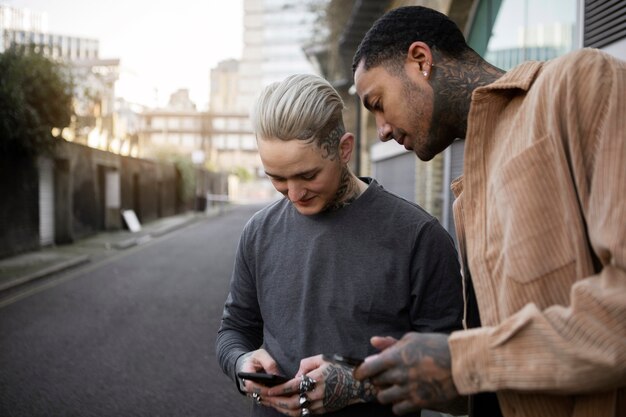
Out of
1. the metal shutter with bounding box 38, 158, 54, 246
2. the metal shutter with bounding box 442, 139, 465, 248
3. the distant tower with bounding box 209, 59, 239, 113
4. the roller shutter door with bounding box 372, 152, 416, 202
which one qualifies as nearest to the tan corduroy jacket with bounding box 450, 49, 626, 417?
the metal shutter with bounding box 442, 139, 465, 248

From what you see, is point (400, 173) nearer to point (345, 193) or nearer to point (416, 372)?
point (345, 193)

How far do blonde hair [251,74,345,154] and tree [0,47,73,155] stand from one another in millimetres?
12818

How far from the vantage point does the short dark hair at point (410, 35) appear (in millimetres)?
1687

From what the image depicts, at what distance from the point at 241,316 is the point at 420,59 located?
1.15 m

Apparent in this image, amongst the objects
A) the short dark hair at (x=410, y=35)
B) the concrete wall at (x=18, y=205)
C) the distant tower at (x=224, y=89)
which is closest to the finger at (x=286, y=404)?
the short dark hair at (x=410, y=35)

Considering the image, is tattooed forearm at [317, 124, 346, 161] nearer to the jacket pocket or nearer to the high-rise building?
the jacket pocket

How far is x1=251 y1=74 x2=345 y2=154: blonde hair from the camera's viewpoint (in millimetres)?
1839

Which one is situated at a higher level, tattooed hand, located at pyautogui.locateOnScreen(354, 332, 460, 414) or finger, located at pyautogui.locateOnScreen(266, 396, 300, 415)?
tattooed hand, located at pyautogui.locateOnScreen(354, 332, 460, 414)

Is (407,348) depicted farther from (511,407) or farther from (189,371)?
(189,371)

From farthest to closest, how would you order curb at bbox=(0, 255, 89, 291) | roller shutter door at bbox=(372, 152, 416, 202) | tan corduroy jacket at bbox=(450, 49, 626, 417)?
roller shutter door at bbox=(372, 152, 416, 202)
curb at bbox=(0, 255, 89, 291)
tan corduroy jacket at bbox=(450, 49, 626, 417)

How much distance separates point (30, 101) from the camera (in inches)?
560

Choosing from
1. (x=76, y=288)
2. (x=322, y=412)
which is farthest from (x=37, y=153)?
(x=322, y=412)

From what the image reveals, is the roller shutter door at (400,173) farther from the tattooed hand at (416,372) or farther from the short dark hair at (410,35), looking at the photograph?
the tattooed hand at (416,372)

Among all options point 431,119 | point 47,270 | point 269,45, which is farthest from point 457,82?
point 269,45
